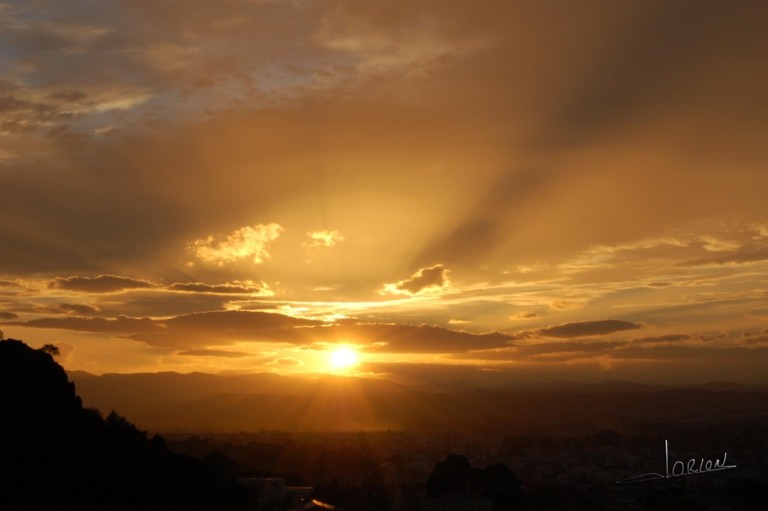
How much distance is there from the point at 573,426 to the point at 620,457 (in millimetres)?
58528

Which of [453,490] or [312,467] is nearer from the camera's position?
[453,490]

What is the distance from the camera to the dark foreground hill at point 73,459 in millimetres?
34688

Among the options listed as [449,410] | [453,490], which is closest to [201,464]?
[453,490]

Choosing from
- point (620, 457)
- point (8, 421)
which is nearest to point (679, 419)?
point (620, 457)

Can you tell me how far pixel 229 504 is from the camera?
4275cm

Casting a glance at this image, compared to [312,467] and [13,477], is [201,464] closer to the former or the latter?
[13,477]

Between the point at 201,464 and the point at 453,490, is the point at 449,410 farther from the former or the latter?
the point at 201,464

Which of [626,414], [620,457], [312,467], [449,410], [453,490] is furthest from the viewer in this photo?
[449,410]

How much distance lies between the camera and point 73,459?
126ft

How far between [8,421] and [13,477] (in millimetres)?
4755

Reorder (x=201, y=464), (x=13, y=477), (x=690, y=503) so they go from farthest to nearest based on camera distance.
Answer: (x=690, y=503) → (x=201, y=464) → (x=13, y=477)

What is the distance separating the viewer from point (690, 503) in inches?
2148

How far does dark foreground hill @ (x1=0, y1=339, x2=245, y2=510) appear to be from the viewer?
3469 centimetres

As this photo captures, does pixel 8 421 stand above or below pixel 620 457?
above
